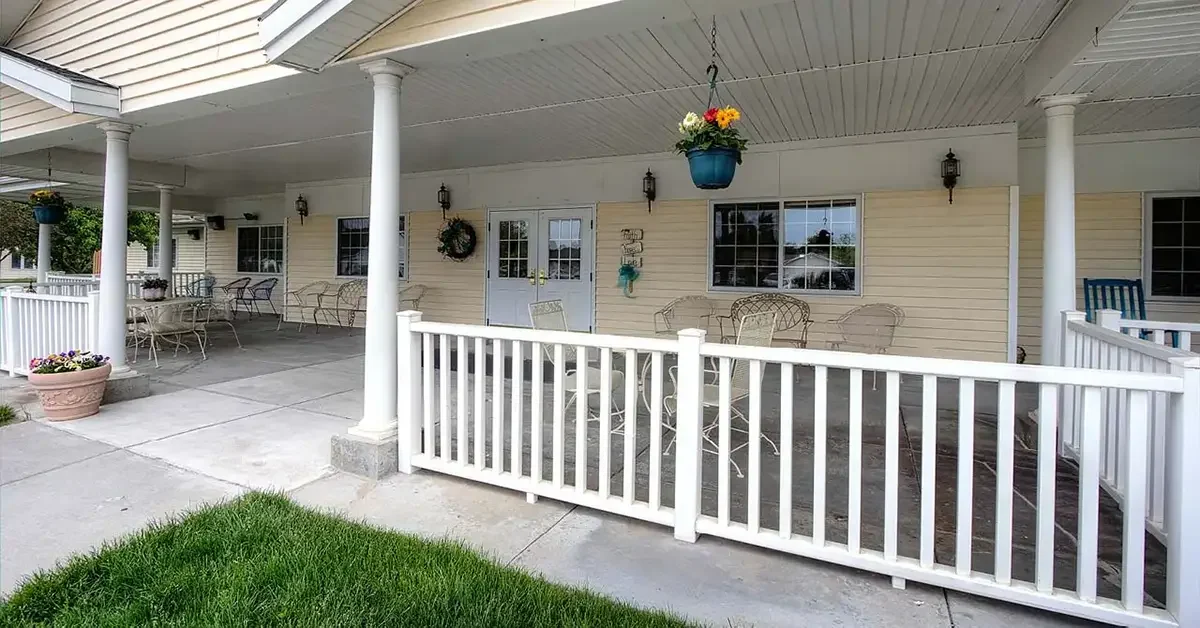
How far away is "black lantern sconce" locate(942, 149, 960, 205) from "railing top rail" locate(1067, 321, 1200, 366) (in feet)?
8.93

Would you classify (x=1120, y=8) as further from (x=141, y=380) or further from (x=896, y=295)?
(x=141, y=380)

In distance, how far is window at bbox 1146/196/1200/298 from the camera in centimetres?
583

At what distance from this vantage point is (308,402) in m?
4.71

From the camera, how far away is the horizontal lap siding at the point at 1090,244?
235 inches

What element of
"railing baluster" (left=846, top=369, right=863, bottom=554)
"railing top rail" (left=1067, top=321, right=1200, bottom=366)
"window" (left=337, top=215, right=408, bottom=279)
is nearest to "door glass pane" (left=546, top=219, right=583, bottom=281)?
"window" (left=337, top=215, right=408, bottom=279)

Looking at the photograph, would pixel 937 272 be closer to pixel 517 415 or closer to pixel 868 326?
pixel 868 326

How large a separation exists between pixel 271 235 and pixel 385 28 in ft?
33.8

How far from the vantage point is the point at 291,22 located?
9.84 feet

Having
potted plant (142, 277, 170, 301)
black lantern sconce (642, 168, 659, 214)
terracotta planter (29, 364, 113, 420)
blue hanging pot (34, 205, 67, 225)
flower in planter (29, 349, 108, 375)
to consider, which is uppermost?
black lantern sconce (642, 168, 659, 214)

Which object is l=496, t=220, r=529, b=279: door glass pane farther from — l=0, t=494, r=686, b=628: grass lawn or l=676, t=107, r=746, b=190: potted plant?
l=0, t=494, r=686, b=628: grass lawn

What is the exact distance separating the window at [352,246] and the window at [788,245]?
5.86 metres

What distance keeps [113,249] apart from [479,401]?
3.99 m

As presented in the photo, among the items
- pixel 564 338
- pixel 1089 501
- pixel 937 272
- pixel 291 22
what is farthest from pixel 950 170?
pixel 291 22

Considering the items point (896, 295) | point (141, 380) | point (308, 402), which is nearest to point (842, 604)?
point (308, 402)
